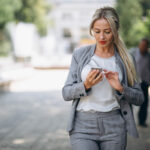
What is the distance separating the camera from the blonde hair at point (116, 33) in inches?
95.8

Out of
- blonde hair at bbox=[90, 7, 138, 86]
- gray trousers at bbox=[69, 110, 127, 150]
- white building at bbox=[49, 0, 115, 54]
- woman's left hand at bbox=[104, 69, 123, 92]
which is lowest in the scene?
white building at bbox=[49, 0, 115, 54]

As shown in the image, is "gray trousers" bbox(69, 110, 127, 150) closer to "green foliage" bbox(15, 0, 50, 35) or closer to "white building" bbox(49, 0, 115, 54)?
"green foliage" bbox(15, 0, 50, 35)

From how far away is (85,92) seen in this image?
94.1 inches

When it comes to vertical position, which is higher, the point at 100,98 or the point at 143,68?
the point at 100,98

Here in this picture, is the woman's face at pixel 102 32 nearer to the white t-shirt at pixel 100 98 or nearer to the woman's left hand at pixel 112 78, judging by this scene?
the white t-shirt at pixel 100 98

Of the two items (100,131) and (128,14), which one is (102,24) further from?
(128,14)

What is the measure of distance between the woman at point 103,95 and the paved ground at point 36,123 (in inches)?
109

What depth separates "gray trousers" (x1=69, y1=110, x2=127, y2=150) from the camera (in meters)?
2.42

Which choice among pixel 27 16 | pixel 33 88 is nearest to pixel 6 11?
pixel 27 16

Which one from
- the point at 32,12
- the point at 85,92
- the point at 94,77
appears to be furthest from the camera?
the point at 32,12

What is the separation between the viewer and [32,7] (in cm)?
3500

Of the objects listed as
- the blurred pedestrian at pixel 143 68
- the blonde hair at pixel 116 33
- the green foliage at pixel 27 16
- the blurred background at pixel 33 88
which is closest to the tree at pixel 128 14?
the blurred background at pixel 33 88

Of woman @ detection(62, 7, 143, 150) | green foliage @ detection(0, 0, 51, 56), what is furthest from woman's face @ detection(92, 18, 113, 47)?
green foliage @ detection(0, 0, 51, 56)

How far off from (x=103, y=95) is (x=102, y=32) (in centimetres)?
48
